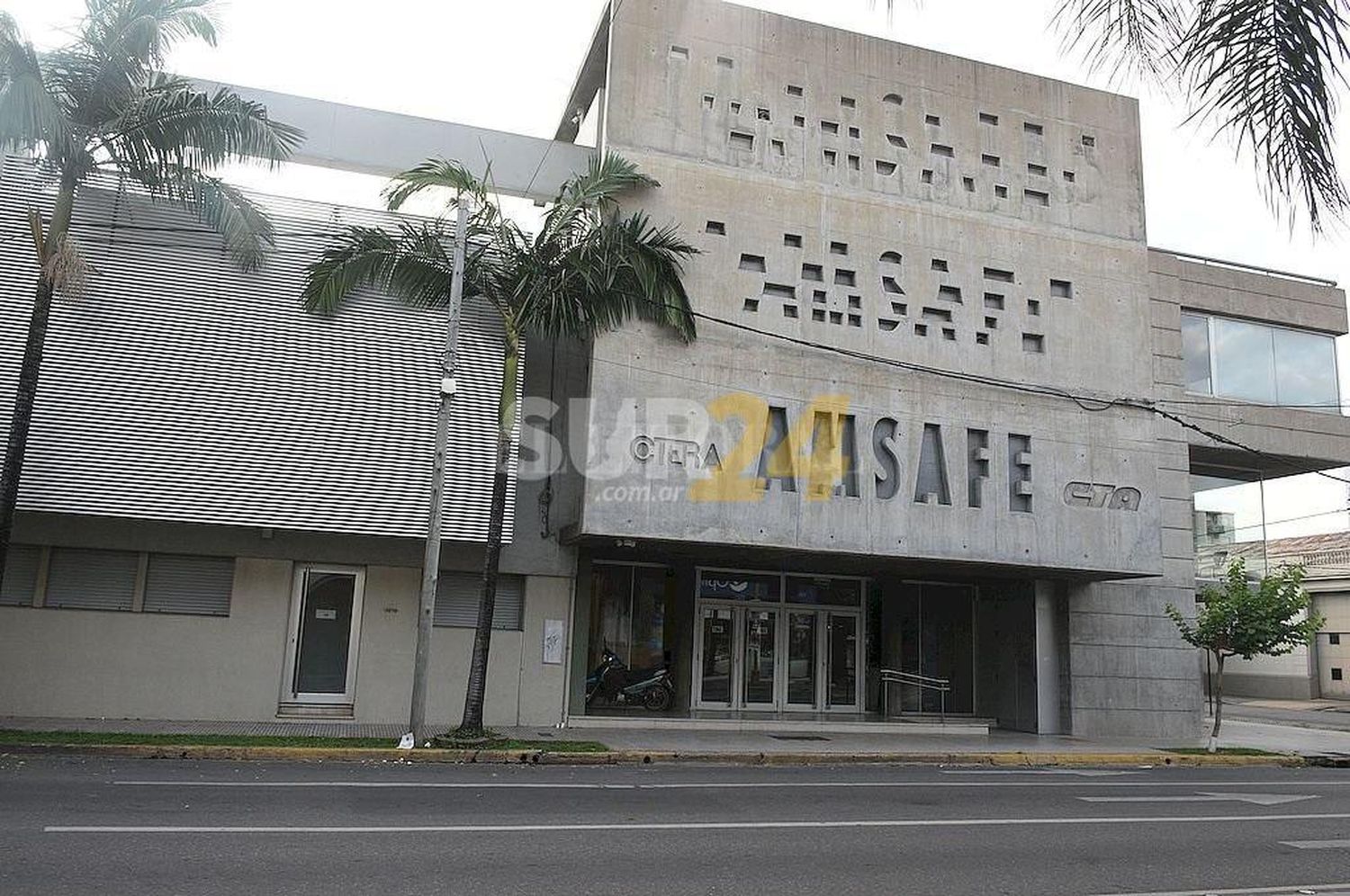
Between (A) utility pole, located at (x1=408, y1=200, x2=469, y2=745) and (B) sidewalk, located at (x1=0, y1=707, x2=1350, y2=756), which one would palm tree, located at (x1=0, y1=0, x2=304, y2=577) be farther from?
(B) sidewalk, located at (x1=0, y1=707, x2=1350, y2=756)

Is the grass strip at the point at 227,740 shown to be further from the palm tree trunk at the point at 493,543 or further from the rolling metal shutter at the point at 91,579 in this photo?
the rolling metal shutter at the point at 91,579

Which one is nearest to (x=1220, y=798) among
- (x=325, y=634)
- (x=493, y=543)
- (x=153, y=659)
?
(x=493, y=543)

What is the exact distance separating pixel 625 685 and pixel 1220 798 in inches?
442

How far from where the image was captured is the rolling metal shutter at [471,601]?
19.0m

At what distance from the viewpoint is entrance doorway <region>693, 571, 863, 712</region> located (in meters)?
21.8

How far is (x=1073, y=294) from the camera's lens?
22.3 meters

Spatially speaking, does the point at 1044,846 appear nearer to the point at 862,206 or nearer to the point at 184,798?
the point at 184,798

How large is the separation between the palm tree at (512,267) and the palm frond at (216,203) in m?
1.08

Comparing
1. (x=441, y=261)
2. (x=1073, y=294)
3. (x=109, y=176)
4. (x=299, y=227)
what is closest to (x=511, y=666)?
(x=441, y=261)

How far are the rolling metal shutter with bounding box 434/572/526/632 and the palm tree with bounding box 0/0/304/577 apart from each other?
7098mm

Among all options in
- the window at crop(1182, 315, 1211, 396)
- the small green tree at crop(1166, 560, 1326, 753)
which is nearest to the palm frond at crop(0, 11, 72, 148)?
the small green tree at crop(1166, 560, 1326, 753)

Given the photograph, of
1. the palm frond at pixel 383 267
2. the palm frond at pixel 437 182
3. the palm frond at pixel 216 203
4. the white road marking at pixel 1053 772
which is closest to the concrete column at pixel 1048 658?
the white road marking at pixel 1053 772

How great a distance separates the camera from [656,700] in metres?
20.8

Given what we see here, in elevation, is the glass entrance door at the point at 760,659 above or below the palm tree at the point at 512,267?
below
